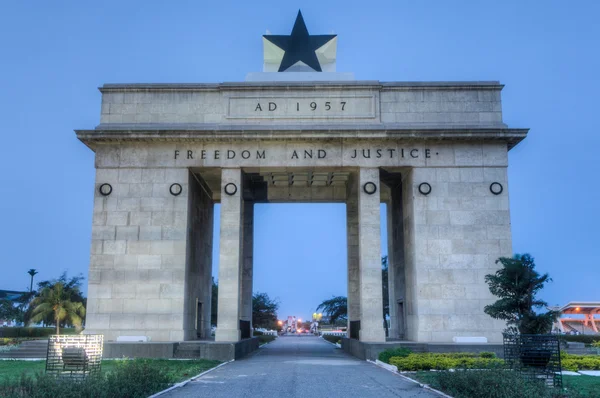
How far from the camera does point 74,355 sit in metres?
18.5

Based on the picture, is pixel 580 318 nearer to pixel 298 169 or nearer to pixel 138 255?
pixel 298 169

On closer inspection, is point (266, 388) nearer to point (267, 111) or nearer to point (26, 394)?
point (26, 394)

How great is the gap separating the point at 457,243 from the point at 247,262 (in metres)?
17.5

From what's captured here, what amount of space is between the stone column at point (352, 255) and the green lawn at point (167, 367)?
581 inches

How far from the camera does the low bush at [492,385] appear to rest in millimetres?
13330

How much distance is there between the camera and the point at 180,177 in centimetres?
3416

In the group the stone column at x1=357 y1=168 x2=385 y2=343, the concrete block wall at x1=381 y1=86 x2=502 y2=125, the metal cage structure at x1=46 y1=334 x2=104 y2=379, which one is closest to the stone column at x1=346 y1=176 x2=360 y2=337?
the stone column at x1=357 y1=168 x2=385 y2=343

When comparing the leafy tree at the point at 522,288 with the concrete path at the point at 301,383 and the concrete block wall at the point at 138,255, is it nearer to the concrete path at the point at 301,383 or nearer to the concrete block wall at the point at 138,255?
the concrete path at the point at 301,383

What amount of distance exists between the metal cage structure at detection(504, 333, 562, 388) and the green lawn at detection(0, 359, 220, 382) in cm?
1102

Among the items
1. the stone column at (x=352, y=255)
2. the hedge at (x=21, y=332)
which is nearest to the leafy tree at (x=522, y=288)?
the stone column at (x=352, y=255)

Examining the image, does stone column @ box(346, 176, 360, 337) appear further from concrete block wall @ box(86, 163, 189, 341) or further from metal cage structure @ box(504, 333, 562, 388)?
metal cage structure @ box(504, 333, 562, 388)

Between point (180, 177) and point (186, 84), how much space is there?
19.2ft

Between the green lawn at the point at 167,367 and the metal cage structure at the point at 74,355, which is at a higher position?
the metal cage structure at the point at 74,355

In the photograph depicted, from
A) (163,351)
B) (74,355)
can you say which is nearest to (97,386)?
(74,355)
